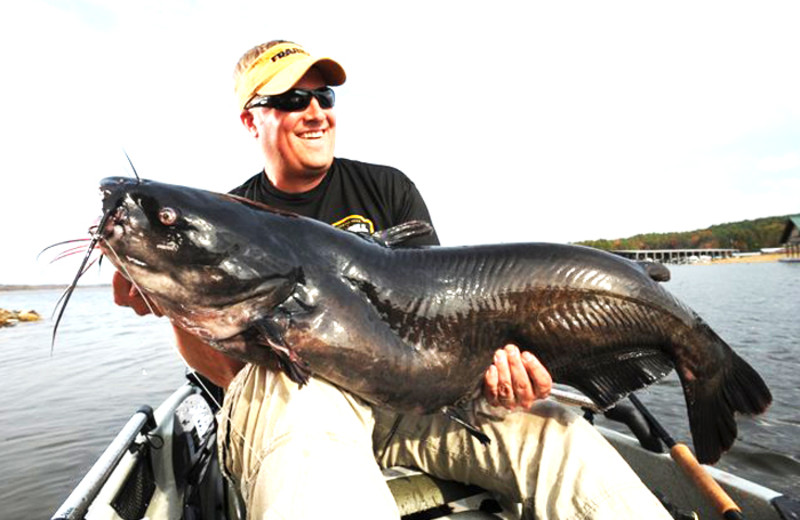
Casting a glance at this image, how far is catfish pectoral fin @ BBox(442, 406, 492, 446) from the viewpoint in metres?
2.22

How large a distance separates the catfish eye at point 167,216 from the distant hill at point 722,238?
104335 millimetres

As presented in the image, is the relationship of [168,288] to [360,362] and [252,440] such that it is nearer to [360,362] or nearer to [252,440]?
[252,440]

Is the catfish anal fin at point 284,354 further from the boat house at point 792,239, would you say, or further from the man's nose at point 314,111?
the boat house at point 792,239

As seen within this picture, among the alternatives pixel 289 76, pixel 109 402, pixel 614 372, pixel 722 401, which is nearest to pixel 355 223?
pixel 289 76

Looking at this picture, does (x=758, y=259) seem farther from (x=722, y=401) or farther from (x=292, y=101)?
(x=292, y=101)

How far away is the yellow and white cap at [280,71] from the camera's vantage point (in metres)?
3.09

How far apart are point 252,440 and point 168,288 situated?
68cm

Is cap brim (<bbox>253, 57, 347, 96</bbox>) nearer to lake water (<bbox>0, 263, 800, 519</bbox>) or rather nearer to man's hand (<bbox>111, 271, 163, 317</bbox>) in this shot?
man's hand (<bbox>111, 271, 163, 317</bbox>)

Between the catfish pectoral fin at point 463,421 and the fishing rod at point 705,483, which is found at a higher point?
the catfish pectoral fin at point 463,421

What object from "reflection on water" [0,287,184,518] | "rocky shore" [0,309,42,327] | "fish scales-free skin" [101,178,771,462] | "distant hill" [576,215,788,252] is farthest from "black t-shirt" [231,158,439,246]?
"distant hill" [576,215,788,252]

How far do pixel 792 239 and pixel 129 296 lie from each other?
323 ft

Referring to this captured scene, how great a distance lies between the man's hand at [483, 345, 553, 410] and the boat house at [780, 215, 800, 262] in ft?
294

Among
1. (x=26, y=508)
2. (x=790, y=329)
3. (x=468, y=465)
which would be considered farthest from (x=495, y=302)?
(x=790, y=329)

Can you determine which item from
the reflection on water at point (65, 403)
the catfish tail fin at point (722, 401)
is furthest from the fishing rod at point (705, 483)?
the reflection on water at point (65, 403)
